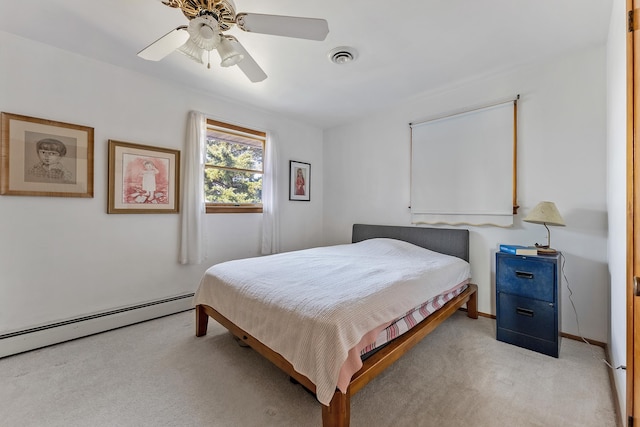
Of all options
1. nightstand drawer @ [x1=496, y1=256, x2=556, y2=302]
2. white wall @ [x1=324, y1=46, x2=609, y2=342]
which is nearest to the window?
white wall @ [x1=324, y1=46, x2=609, y2=342]

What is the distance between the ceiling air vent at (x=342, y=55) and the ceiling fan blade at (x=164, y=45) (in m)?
1.18

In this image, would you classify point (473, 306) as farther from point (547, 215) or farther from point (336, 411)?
point (336, 411)

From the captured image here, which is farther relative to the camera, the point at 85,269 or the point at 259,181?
the point at 259,181

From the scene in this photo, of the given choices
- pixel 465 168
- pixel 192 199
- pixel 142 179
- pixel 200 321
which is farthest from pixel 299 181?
pixel 200 321

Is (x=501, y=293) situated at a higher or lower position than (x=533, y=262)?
lower

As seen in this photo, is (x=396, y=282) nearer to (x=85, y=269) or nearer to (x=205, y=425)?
(x=205, y=425)

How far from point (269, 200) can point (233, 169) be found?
0.63 meters

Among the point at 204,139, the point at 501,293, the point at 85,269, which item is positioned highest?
Answer: the point at 204,139

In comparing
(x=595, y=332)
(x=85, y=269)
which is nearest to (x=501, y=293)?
(x=595, y=332)

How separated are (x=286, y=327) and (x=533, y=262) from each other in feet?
6.76

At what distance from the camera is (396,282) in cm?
190

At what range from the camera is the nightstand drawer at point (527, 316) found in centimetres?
211

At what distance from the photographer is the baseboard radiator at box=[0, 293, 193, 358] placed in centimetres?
213

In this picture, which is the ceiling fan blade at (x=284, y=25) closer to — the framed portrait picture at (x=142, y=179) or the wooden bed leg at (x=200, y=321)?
the framed portrait picture at (x=142, y=179)
